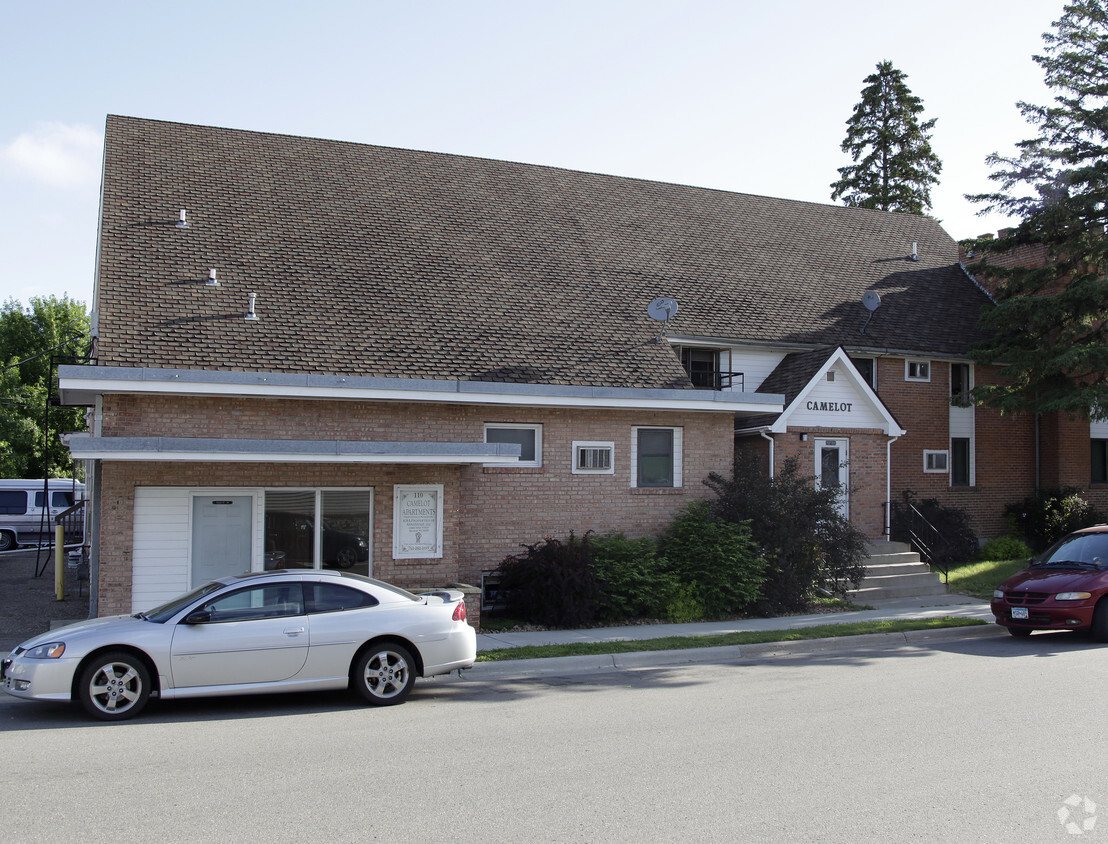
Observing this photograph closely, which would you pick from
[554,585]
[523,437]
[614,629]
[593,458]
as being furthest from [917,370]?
[554,585]

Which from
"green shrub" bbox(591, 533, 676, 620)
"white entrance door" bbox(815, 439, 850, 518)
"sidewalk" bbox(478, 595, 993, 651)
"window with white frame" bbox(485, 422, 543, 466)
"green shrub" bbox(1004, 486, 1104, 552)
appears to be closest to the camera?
"sidewalk" bbox(478, 595, 993, 651)

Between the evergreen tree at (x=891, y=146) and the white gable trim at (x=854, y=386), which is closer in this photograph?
the white gable trim at (x=854, y=386)

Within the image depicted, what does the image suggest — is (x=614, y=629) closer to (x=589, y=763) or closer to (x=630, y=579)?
(x=630, y=579)

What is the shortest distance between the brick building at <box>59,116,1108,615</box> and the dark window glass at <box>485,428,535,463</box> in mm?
52

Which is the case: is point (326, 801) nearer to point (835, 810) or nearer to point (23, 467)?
point (835, 810)

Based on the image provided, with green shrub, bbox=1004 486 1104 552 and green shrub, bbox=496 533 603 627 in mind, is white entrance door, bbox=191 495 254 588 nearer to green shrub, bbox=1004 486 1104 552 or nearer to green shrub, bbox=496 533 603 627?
green shrub, bbox=496 533 603 627

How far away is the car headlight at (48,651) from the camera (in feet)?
29.3

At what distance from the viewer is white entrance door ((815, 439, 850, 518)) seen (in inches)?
794

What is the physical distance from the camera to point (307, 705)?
9852 mm

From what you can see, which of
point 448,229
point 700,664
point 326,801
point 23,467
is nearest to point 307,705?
point 326,801

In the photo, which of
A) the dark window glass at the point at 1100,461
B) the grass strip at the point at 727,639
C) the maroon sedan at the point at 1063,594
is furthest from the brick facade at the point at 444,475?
the dark window glass at the point at 1100,461

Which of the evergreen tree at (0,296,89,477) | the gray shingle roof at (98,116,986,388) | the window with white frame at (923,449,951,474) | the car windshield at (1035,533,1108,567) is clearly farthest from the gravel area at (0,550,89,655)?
the evergreen tree at (0,296,89,477)

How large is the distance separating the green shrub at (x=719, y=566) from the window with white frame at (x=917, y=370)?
9.17 meters

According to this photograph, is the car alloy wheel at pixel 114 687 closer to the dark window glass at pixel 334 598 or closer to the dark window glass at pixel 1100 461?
the dark window glass at pixel 334 598
